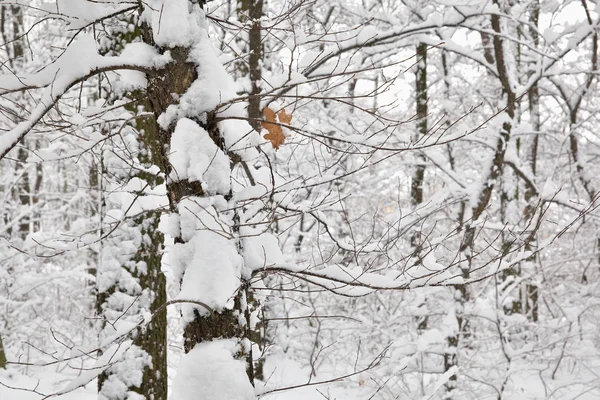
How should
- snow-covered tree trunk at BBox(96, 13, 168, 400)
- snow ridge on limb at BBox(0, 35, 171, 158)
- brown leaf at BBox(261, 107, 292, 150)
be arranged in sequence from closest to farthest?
snow ridge on limb at BBox(0, 35, 171, 158) < brown leaf at BBox(261, 107, 292, 150) < snow-covered tree trunk at BBox(96, 13, 168, 400)

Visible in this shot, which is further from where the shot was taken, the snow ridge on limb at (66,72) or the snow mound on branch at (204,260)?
the snow mound on branch at (204,260)

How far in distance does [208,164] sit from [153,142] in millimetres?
2526

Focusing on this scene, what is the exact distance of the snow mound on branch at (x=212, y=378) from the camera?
92.0 inches

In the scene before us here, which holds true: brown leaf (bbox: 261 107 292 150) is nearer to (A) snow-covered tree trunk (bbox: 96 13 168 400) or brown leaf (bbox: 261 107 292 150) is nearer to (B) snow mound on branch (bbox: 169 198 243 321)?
(B) snow mound on branch (bbox: 169 198 243 321)

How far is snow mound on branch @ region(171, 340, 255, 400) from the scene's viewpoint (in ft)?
7.67

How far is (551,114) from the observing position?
1302 cm

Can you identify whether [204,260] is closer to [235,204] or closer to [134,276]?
[235,204]

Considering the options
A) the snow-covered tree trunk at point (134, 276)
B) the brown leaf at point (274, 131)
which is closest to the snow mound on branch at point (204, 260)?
the brown leaf at point (274, 131)

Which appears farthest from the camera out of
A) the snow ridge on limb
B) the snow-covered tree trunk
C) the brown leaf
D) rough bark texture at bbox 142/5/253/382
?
the snow-covered tree trunk

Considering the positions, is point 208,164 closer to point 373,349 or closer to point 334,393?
point 334,393

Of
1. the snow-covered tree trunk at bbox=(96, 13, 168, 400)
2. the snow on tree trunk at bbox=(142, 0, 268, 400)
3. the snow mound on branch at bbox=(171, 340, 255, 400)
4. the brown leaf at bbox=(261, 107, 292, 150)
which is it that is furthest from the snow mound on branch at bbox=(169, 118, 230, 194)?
the snow-covered tree trunk at bbox=(96, 13, 168, 400)

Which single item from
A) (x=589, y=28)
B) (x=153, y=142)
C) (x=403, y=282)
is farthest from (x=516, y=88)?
(x=403, y=282)

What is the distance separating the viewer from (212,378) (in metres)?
2.35

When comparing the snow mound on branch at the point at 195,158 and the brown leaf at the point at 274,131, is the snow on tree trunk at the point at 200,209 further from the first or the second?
the brown leaf at the point at 274,131
